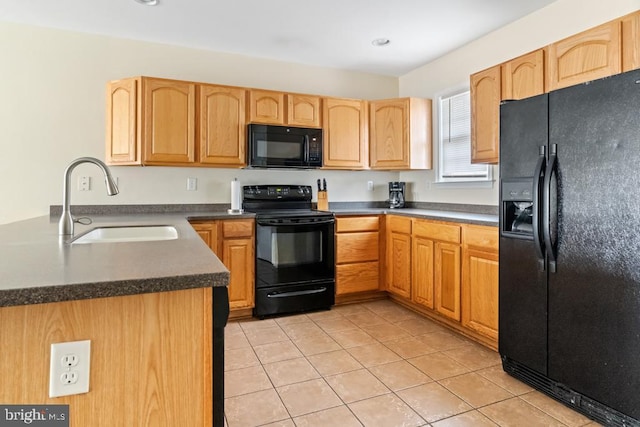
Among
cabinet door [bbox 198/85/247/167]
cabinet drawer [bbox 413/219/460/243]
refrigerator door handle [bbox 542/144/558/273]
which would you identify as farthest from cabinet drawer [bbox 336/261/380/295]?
refrigerator door handle [bbox 542/144/558/273]

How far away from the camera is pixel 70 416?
2.82 feet

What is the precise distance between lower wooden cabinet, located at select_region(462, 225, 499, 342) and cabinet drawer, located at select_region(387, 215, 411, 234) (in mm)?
700

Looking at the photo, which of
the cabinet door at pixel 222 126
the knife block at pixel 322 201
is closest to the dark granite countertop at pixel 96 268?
the cabinet door at pixel 222 126

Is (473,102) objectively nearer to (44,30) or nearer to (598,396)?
(598,396)

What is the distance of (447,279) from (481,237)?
0.52 m

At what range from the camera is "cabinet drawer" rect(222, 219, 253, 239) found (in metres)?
3.22

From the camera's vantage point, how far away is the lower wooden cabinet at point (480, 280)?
101 inches

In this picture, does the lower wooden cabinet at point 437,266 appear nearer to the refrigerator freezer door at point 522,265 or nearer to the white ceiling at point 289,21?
the refrigerator freezer door at point 522,265

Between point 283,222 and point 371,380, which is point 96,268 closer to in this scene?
point 371,380

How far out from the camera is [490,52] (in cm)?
333

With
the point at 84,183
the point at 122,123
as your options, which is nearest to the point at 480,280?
the point at 122,123

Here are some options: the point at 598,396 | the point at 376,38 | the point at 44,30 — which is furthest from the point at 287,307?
the point at 44,30

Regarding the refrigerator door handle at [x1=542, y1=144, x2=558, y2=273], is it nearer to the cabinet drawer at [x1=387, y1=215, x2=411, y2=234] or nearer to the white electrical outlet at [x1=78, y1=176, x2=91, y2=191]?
the cabinet drawer at [x1=387, y1=215, x2=411, y2=234]

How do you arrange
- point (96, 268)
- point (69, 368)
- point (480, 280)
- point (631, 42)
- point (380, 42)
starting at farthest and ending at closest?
point (380, 42) < point (480, 280) < point (631, 42) < point (96, 268) < point (69, 368)
